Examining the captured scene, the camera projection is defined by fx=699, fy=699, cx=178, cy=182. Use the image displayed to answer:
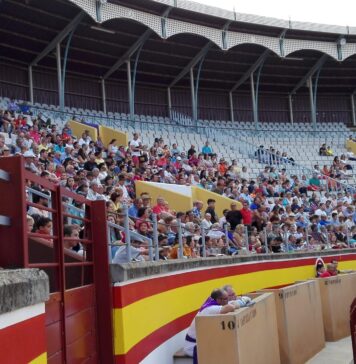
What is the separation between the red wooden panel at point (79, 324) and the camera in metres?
4.73

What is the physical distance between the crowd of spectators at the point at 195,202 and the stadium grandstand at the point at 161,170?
7 centimetres

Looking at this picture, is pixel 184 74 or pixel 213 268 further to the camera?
pixel 184 74

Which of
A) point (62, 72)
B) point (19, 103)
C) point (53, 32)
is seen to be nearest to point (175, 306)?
point (19, 103)

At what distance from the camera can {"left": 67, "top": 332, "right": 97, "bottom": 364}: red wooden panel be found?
475cm

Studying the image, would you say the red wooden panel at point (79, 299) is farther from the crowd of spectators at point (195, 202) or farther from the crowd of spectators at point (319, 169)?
the crowd of spectators at point (319, 169)

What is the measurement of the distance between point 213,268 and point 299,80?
2702cm

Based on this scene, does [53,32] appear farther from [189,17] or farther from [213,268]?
[213,268]

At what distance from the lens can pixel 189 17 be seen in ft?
96.5

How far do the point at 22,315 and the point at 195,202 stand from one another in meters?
12.5

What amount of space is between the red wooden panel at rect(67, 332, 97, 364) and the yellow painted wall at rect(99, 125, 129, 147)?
1942 cm

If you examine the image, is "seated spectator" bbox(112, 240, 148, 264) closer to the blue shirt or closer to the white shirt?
the white shirt

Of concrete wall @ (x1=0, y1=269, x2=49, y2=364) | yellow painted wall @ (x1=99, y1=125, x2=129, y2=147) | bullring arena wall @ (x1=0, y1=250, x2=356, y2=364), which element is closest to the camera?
concrete wall @ (x1=0, y1=269, x2=49, y2=364)

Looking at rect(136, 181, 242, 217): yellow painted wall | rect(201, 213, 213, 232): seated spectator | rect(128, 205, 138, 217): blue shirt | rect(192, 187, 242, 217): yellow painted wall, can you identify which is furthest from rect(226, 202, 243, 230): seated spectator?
rect(128, 205, 138, 217): blue shirt

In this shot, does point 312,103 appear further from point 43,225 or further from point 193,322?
point 43,225
